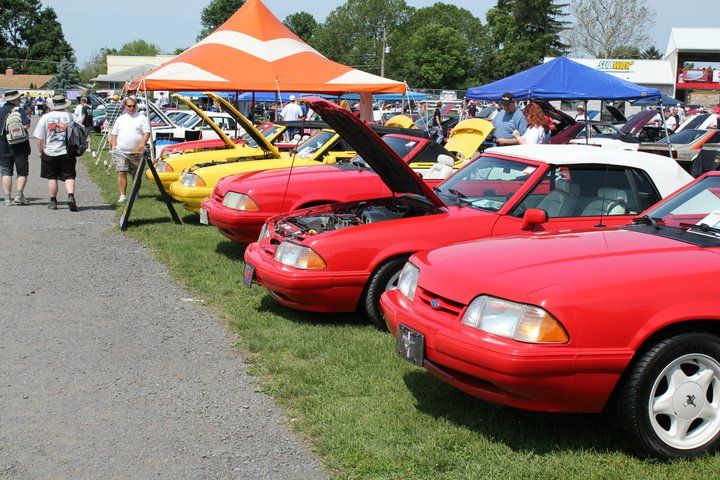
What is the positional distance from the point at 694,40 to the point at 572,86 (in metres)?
49.6

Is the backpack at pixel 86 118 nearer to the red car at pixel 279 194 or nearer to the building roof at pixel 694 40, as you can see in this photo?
the red car at pixel 279 194

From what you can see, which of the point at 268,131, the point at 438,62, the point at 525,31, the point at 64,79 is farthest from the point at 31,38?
the point at 268,131

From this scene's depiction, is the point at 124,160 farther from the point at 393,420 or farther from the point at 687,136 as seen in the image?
the point at 687,136

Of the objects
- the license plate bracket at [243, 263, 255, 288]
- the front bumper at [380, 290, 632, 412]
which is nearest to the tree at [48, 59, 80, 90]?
the license plate bracket at [243, 263, 255, 288]

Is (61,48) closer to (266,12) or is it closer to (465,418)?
(266,12)

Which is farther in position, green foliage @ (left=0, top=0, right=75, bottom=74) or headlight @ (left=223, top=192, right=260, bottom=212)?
green foliage @ (left=0, top=0, right=75, bottom=74)

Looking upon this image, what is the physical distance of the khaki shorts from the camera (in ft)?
40.4

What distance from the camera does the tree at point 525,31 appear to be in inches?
3029

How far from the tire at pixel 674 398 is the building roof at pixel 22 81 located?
10606 centimetres

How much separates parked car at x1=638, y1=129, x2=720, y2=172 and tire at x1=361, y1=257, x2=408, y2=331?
1042 centimetres

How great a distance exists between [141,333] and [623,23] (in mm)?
55401

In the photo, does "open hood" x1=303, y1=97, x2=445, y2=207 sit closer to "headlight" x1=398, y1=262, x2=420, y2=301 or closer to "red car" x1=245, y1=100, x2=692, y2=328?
Result: "red car" x1=245, y1=100, x2=692, y2=328

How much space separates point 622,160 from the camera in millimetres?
6262

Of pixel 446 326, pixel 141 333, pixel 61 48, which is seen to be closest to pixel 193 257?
pixel 141 333
